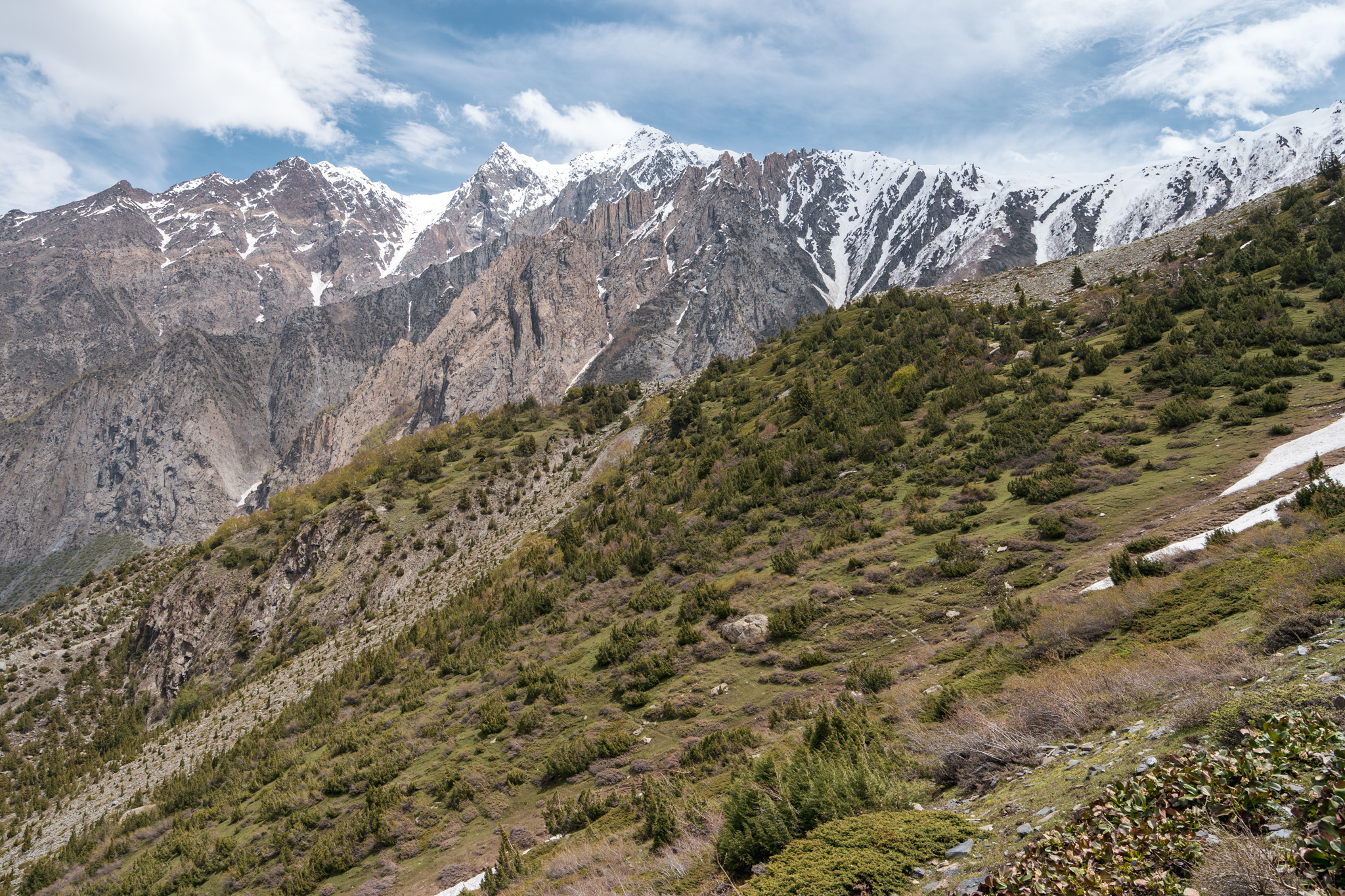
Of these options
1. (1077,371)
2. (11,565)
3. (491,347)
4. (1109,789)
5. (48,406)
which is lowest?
(1109,789)

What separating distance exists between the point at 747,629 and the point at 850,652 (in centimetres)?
283

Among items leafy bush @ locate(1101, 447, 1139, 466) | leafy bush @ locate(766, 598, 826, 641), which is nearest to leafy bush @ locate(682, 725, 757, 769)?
leafy bush @ locate(766, 598, 826, 641)

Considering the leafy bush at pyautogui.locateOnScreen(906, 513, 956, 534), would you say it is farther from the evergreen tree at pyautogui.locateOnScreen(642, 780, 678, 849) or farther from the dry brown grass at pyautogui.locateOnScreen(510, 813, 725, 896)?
the dry brown grass at pyautogui.locateOnScreen(510, 813, 725, 896)

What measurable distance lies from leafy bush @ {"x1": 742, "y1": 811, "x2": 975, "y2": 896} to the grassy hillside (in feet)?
0.14

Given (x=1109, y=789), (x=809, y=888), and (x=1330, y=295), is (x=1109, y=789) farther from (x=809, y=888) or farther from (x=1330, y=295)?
(x=1330, y=295)

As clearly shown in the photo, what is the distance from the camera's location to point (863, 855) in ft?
17.9

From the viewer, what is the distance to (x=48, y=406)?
195375 millimetres

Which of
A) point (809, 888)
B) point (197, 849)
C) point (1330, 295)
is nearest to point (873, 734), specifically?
point (809, 888)

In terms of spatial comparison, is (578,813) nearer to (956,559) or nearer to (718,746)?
(718,746)

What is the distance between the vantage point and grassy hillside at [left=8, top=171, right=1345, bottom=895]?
5.82 m

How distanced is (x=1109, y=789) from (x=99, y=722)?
51300 millimetres

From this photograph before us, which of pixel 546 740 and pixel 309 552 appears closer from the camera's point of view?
pixel 546 740

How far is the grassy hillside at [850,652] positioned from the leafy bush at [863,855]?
0.04 meters

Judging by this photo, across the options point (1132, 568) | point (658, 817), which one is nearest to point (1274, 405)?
point (1132, 568)
